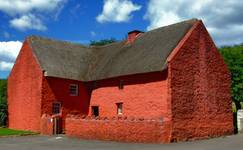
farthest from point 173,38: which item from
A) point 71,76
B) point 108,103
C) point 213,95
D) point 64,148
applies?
point 64,148

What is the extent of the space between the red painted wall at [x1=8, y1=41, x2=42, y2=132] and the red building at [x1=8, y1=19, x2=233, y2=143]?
10 centimetres

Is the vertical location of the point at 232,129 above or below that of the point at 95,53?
below

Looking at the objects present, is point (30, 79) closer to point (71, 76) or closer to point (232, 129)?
point (71, 76)

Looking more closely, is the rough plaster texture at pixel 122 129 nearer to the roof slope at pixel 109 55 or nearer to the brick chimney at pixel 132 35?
the roof slope at pixel 109 55

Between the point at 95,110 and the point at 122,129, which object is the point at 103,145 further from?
the point at 95,110

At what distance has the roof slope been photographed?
35844 mm

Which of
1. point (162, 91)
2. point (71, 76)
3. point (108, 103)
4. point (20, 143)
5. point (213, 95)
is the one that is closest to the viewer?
point (20, 143)

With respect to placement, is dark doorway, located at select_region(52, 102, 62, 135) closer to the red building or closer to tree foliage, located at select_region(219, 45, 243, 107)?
the red building

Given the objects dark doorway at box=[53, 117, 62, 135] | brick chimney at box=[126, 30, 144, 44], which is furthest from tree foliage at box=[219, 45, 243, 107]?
dark doorway at box=[53, 117, 62, 135]

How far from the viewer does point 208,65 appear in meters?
36.2

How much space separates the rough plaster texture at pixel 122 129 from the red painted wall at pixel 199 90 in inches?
61.1

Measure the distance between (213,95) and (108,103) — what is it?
10156 mm

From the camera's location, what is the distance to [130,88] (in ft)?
121

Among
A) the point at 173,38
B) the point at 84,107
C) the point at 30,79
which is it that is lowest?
the point at 84,107
